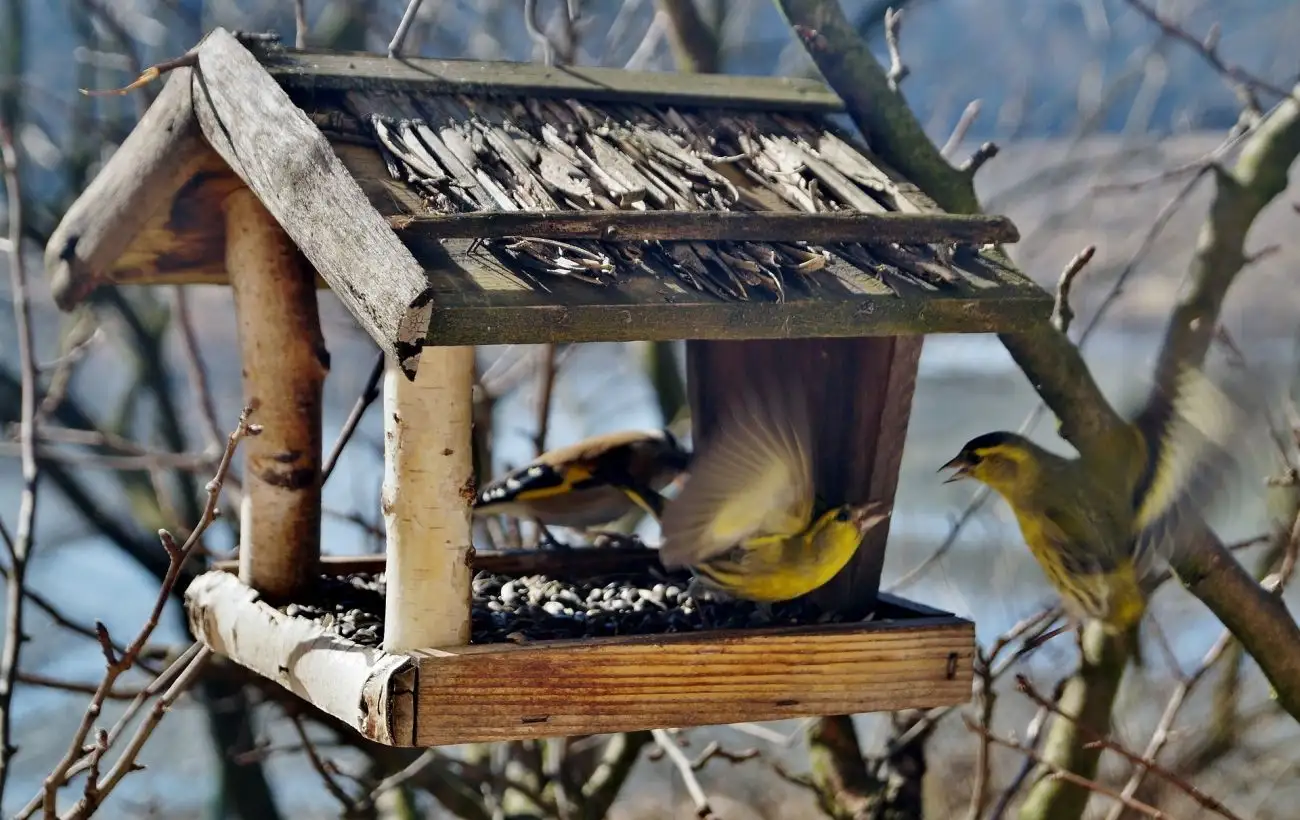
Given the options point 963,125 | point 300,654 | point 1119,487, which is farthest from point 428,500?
point 963,125

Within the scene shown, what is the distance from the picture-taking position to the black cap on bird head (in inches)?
101

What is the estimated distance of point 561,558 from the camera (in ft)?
8.92

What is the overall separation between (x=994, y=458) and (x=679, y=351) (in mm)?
2470

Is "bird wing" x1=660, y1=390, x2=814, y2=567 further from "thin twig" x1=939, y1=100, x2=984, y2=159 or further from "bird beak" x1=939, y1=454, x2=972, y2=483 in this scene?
"thin twig" x1=939, y1=100, x2=984, y2=159

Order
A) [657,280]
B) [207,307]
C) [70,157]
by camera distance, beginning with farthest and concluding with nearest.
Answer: [207,307] → [70,157] → [657,280]

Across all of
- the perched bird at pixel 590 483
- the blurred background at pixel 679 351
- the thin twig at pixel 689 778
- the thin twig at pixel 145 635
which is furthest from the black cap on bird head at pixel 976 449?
the thin twig at pixel 145 635

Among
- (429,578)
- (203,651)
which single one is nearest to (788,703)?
(429,578)

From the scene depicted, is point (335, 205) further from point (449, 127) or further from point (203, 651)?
point (203, 651)

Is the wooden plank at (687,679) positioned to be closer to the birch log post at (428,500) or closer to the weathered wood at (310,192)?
the birch log post at (428,500)

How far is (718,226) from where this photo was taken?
1881mm

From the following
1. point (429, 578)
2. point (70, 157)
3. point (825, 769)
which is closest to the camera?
point (429, 578)

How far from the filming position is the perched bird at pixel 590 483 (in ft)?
9.31

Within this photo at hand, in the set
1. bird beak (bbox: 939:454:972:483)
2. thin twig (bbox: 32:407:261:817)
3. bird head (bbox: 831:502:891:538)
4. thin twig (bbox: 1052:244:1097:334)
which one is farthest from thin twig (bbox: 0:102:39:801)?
thin twig (bbox: 1052:244:1097:334)

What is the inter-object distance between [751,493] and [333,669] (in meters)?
0.69
